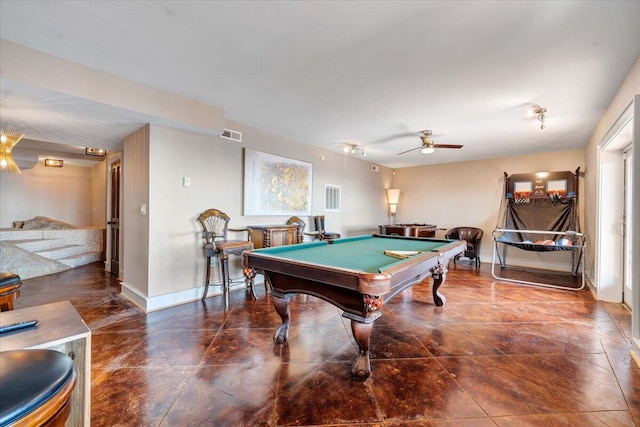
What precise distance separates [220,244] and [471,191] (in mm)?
6032

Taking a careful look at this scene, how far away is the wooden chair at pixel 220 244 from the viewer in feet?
11.1

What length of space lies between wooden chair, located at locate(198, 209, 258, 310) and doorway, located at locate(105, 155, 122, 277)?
7.88 feet

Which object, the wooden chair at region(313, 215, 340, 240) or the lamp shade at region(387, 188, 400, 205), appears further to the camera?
the lamp shade at region(387, 188, 400, 205)

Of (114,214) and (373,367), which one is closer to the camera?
(373,367)

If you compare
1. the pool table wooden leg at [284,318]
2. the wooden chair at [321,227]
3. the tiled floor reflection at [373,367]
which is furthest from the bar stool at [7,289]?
the wooden chair at [321,227]

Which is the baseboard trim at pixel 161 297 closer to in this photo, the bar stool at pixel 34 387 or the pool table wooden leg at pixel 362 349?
the pool table wooden leg at pixel 362 349

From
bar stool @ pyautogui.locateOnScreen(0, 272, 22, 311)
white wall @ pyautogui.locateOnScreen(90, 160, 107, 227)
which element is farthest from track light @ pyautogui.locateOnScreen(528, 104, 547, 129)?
white wall @ pyautogui.locateOnScreen(90, 160, 107, 227)

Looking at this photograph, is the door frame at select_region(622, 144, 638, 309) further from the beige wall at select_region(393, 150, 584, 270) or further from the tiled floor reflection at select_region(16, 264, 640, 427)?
the beige wall at select_region(393, 150, 584, 270)

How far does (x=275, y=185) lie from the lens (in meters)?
4.60

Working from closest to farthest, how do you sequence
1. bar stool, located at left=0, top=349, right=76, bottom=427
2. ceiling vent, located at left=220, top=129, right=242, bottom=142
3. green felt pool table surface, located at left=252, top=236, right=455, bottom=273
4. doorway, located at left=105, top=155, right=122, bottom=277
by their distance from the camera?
bar stool, located at left=0, top=349, right=76, bottom=427 < green felt pool table surface, located at left=252, top=236, right=455, bottom=273 < ceiling vent, located at left=220, top=129, right=242, bottom=142 < doorway, located at left=105, top=155, right=122, bottom=277

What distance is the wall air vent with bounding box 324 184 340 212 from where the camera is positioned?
224 inches

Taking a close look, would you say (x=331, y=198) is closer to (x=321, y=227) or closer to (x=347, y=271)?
(x=321, y=227)

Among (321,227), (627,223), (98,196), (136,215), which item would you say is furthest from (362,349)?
(98,196)

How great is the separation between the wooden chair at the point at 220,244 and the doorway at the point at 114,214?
2.40 meters
